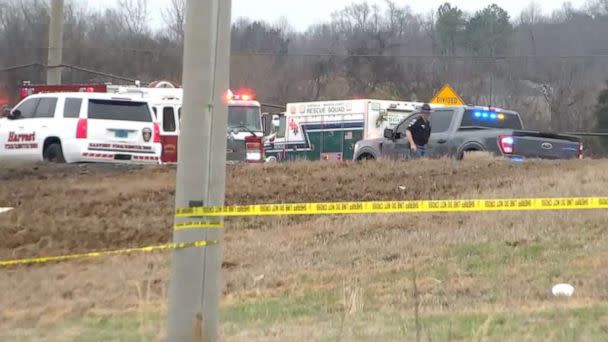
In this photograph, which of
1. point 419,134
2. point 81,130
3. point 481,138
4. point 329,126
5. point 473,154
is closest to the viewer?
point 473,154

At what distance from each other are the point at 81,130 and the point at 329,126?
40.7 feet

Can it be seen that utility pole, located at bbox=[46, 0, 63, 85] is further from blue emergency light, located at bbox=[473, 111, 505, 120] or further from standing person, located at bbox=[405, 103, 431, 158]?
blue emergency light, located at bbox=[473, 111, 505, 120]

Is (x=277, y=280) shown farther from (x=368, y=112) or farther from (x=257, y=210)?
(x=368, y=112)

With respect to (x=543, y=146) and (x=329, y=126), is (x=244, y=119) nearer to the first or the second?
(x=329, y=126)

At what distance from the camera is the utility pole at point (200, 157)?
18.4ft

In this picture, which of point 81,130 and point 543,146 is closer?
point 543,146

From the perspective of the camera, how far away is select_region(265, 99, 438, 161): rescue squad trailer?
2830cm

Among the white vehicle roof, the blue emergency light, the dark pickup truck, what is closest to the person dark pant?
the dark pickup truck

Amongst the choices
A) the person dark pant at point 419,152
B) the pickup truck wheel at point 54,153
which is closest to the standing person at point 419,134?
the person dark pant at point 419,152

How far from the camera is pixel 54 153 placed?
18.5m

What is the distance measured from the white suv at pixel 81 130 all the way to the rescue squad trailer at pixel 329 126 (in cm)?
962

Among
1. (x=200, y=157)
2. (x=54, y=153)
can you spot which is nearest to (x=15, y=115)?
(x=54, y=153)

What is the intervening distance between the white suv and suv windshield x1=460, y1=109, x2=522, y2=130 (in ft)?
22.3

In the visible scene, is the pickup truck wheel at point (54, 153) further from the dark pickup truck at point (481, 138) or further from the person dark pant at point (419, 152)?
the person dark pant at point (419, 152)
